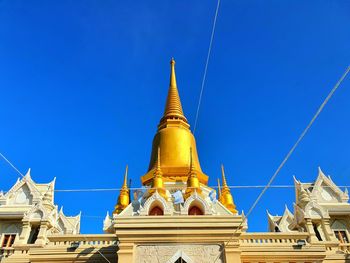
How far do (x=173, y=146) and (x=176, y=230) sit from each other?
11.6m

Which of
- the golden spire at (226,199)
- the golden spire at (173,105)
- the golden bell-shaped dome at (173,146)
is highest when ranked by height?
the golden spire at (173,105)

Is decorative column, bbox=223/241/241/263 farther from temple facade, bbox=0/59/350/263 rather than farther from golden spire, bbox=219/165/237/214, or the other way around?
golden spire, bbox=219/165/237/214

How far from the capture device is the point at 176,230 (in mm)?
12797

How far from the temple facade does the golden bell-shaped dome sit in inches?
4.9

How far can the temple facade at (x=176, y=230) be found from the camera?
1264 cm

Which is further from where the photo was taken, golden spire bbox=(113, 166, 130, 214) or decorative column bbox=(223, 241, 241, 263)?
golden spire bbox=(113, 166, 130, 214)

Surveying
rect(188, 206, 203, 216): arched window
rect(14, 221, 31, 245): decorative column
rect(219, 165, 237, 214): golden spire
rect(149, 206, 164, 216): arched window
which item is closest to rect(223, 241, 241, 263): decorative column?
rect(188, 206, 203, 216): arched window

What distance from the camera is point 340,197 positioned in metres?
21.0

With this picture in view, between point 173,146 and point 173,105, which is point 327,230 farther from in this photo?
point 173,105

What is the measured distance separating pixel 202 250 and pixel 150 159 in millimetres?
13237

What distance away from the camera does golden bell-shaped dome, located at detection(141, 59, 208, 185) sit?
22125 mm

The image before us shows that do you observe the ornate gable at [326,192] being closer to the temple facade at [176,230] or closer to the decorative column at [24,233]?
the temple facade at [176,230]

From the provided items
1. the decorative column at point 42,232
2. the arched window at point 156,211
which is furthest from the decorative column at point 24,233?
the arched window at point 156,211

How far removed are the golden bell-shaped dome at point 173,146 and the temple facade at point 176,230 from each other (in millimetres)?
124
